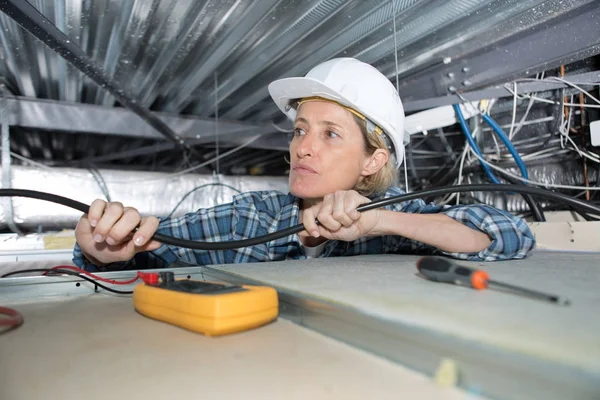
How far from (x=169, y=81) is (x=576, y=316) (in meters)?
1.62

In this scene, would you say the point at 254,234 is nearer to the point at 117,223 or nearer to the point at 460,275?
the point at 117,223

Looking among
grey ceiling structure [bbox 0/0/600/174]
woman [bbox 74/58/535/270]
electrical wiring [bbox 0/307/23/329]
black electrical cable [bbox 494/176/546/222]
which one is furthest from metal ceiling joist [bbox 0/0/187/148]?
black electrical cable [bbox 494/176/546/222]

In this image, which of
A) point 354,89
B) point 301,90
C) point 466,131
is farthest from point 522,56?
point 301,90

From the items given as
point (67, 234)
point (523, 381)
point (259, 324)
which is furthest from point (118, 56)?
point (523, 381)

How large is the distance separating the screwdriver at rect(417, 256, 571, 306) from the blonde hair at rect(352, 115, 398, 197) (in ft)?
2.21

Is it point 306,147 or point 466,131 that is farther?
point 466,131

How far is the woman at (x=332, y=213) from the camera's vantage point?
2.56 feet

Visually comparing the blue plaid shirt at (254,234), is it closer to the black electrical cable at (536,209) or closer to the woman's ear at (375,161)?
the woman's ear at (375,161)

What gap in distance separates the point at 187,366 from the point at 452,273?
1.04 feet

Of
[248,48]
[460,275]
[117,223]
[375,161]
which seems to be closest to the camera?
[460,275]

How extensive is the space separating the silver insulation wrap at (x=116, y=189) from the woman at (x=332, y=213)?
94cm

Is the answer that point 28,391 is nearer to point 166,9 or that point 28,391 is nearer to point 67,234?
point 166,9

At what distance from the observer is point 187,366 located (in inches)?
13.5

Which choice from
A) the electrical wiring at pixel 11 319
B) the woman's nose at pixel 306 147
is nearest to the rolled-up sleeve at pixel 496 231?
the woman's nose at pixel 306 147
